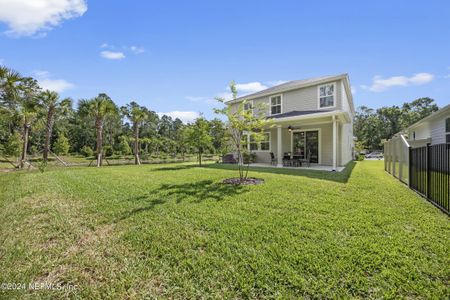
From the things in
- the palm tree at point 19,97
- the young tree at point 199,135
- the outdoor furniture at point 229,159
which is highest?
the palm tree at point 19,97

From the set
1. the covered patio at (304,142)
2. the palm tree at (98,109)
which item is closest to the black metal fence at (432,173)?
the covered patio at (304,142)

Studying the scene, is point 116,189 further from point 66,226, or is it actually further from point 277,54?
point 277,54

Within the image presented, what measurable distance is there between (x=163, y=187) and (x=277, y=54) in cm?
1099

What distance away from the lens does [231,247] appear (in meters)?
3.00

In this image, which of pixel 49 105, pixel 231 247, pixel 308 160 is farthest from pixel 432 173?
pixel 49 105

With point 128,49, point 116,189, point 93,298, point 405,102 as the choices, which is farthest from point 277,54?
point 405,102

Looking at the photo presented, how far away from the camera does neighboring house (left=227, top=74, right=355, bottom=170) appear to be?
12.4 metres

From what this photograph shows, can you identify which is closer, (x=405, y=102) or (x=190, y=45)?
(x=190, y=45)

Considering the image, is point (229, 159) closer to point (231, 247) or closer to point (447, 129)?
point (447, 129)

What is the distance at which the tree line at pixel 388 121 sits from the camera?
44.1m

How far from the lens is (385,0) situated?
8500 millimetres

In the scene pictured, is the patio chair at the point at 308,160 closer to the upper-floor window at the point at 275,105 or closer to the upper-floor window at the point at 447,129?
the upper-floor window at the point at 275,105

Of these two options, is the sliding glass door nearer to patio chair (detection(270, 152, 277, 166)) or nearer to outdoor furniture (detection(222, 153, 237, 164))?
patio chair (detection(270, 152, 277, 166))

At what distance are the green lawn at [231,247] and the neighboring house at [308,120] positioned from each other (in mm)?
7613
